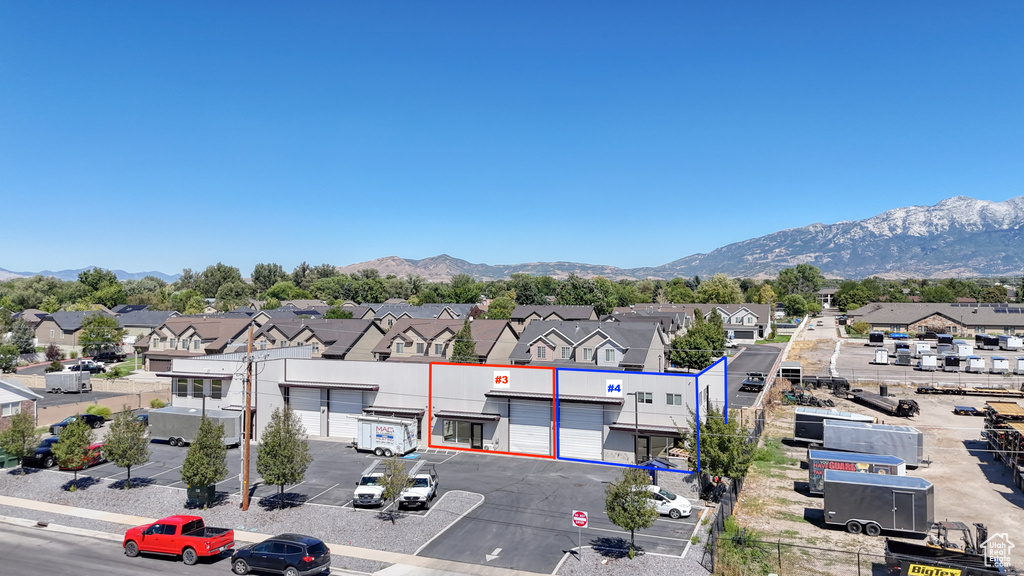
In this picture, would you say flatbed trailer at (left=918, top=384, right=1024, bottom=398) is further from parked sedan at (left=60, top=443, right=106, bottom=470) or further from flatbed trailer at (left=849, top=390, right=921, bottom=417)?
parked sedan at (left=60, top=443, right=106, bottom=470)

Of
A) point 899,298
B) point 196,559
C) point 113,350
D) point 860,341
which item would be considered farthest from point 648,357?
point 899,298

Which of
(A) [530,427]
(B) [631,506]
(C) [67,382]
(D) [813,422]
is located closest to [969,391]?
(D) [813,422]

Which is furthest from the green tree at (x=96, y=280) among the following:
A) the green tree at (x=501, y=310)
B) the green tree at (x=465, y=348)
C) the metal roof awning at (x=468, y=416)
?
the metal roof awning at (x=468, y=416)

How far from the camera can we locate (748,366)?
257 ft

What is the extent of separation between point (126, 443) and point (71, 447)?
159 inches

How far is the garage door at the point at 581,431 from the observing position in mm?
38188

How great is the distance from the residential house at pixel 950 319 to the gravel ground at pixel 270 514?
114183 mm

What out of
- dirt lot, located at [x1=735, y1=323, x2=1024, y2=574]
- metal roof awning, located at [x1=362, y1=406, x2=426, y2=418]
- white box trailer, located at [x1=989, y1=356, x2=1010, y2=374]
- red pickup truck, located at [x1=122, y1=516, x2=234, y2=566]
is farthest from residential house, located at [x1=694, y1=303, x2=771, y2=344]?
red pickup truck, located at [x1=122, y1=516, x2=234, y2=566]

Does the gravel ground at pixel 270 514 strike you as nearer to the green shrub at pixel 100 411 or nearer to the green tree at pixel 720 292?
the green shrub at pixel 100 411

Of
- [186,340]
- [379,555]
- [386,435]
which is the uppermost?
[186,340]

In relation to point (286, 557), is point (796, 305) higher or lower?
higher

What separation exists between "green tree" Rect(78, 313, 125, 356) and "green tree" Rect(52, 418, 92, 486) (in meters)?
65.2

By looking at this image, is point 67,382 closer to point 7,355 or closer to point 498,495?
point 7,355

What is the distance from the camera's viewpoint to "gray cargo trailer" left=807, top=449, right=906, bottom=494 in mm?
31078
